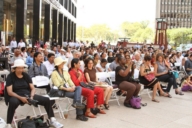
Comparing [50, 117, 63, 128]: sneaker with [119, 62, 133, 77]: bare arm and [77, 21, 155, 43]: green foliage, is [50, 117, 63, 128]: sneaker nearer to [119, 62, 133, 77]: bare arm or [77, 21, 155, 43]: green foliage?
[119, 62, 133, 77]: bare arm

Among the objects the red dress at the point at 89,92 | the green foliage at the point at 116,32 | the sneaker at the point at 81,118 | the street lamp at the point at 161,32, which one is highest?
the green foliage at the point at 116,32

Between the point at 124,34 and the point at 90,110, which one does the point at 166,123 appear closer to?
the point at 90,110

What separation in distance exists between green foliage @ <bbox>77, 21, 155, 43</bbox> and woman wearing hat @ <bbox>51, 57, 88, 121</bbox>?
108575 millimetres

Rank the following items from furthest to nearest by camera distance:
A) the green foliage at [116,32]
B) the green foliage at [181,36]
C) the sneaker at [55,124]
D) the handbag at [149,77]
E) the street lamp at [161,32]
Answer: the green foliage at [116,32], the green foliage at [181,36], the street lamp at [161,32], the handbag at [149,77], the sneaker at [55,124]

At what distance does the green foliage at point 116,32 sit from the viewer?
11919 centimetres

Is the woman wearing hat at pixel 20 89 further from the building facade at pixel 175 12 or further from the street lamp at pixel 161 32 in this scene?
the building facade at pixel 175 12

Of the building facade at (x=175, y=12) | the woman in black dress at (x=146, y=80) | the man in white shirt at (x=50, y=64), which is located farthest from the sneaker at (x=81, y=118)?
the building facade at (x=175, y=12)

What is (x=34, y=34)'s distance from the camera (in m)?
27.5

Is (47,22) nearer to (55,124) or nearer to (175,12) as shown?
(55,124)

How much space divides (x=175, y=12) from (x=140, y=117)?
12389 centimetres

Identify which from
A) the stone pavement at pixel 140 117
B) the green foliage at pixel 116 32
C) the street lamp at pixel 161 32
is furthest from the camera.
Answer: the green foliage at pixel 116 32

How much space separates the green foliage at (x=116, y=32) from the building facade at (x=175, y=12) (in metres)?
9.43

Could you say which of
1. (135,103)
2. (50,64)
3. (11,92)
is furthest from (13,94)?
(135,103)

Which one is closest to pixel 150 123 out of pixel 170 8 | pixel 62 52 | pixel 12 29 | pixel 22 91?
pixel 22 91
